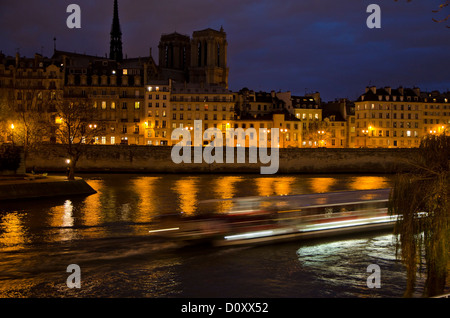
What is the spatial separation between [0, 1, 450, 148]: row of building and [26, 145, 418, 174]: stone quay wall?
7.05 metres

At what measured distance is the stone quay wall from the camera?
56750mm

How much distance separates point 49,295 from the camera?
1236 cm

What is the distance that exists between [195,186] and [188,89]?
122 ft

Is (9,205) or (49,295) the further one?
(9,205)

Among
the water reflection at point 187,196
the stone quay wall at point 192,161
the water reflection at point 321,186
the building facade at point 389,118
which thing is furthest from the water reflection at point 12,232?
the building facade at point 389,118

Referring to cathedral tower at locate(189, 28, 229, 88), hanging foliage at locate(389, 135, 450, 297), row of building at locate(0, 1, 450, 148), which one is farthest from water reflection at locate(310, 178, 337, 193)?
cathedral tower at locate(189, 28, 229, 88)

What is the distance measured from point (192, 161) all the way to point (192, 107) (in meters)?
17.6

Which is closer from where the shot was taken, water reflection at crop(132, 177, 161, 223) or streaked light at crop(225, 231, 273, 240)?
streaked light at crop(225, 231, 273, 240)

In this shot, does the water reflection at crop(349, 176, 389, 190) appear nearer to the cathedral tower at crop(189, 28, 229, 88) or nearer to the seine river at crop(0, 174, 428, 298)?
the seine river at crop(0, 174, 428, 298)

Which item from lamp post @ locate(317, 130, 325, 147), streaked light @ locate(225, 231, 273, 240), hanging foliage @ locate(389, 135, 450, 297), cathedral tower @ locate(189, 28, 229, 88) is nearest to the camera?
hanging foliage @ locate(389, 135, 450, 297)

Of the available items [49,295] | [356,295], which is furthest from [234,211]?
[49,295]
